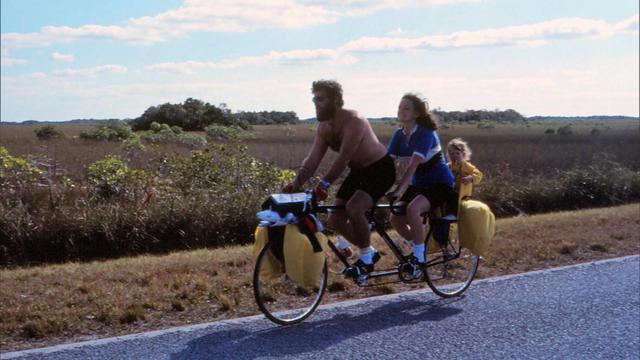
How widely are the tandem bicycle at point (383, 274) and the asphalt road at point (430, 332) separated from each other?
0.13 m

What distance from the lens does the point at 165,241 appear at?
1045cm

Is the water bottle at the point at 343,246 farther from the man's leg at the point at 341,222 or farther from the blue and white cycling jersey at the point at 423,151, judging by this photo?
the blue and white cycling jersey at the point at 423,151

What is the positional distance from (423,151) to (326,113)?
106 cm

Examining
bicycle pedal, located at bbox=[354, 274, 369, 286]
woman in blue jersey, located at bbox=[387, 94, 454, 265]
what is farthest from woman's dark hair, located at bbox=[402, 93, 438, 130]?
bicycle pedal, located at bbox=[354, 274, 369, 286]

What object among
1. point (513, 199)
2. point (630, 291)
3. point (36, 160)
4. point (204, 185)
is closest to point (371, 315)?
point (630, 291)

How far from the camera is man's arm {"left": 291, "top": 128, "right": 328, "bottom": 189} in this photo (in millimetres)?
6254

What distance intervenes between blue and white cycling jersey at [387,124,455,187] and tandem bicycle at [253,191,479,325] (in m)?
0.37

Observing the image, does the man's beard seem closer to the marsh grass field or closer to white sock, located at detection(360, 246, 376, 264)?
white sock, located at detection(360, 246, 376, 264)

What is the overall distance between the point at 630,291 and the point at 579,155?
1513 cm

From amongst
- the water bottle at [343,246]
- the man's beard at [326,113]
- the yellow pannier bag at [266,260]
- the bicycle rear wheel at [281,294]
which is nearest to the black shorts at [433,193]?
the water bottle at [343,246]

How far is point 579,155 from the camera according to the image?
70.4 feet

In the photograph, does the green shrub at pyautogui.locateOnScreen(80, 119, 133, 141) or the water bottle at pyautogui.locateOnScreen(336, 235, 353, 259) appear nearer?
the water bottle at pyautogui.locateOnScreen(336, 235, 353, 259)

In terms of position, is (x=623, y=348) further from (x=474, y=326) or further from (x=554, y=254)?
(x=554, y=254)

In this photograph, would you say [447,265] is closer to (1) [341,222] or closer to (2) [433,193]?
(2) [433,193]
